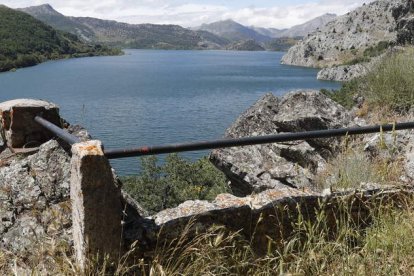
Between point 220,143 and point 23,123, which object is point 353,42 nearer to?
point 23,123

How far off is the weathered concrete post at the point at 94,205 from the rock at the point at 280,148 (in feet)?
19.7

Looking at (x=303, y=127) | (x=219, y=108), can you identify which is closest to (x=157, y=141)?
(x=219, y=108)

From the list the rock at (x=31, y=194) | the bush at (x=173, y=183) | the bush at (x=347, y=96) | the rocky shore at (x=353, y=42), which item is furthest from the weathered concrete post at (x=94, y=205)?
the rocky shore at (x=353, y=42)

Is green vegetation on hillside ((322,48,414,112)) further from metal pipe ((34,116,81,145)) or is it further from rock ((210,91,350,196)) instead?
metal pipe ((34,116,81,145))

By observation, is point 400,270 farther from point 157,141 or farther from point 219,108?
point 219,108

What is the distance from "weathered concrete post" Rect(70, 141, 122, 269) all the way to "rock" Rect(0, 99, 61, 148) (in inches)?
61.2

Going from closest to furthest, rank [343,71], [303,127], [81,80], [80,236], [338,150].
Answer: [80,236] → [338,150] → [303,127] → [81,80] → [343,71]

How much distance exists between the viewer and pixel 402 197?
3.70m

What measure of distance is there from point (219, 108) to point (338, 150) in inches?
2117

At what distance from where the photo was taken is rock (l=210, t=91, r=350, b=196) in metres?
9.27

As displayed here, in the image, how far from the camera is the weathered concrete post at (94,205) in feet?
8.36

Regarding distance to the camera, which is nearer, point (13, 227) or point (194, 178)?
point (13, 227)

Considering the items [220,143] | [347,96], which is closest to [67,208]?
[220,143]

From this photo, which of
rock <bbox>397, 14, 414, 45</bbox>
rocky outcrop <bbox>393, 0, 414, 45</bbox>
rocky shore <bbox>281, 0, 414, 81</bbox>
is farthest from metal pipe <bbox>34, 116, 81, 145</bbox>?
rocky shore <bbox>281, 0, 414, 81</bbox>
